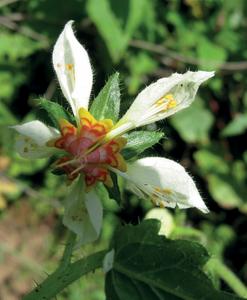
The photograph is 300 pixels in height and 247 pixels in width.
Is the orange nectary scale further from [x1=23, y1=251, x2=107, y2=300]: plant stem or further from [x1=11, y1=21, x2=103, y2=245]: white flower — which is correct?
[x1=23, y1=251, x2=107, y2=300]: plant stem

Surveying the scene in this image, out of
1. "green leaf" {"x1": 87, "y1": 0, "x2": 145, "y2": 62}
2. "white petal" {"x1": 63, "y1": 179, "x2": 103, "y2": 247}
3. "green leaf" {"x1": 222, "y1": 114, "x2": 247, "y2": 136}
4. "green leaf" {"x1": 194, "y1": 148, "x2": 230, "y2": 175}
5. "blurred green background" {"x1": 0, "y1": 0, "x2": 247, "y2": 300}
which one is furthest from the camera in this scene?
"green leaf" {"x1": 194, "y1": 148, "x2": 230, "y2": 175}

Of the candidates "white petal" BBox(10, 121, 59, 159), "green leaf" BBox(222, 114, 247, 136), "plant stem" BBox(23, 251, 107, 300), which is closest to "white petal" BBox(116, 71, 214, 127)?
"white petal" BBox(10, 121, 59, 159)

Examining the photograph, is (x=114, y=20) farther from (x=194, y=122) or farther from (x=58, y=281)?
(x=58, y=281)

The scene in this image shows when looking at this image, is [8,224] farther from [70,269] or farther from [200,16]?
[70,269]

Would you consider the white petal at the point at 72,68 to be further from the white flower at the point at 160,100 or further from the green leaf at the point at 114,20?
the green leaf at the point at 114,20

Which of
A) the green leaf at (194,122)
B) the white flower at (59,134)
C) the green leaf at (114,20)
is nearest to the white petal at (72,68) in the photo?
the white flower at (59,134)

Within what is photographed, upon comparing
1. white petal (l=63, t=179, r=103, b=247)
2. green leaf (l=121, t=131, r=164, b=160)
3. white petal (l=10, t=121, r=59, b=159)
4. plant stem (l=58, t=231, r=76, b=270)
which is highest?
white petal (l=10, t=121, r=59, b=159)

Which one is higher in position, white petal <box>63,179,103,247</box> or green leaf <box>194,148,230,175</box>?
white petal <box>63,179,103,247</box>

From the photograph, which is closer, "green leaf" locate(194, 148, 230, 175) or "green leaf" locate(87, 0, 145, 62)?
"green leaf" locate(87, 0, 145, 62)
